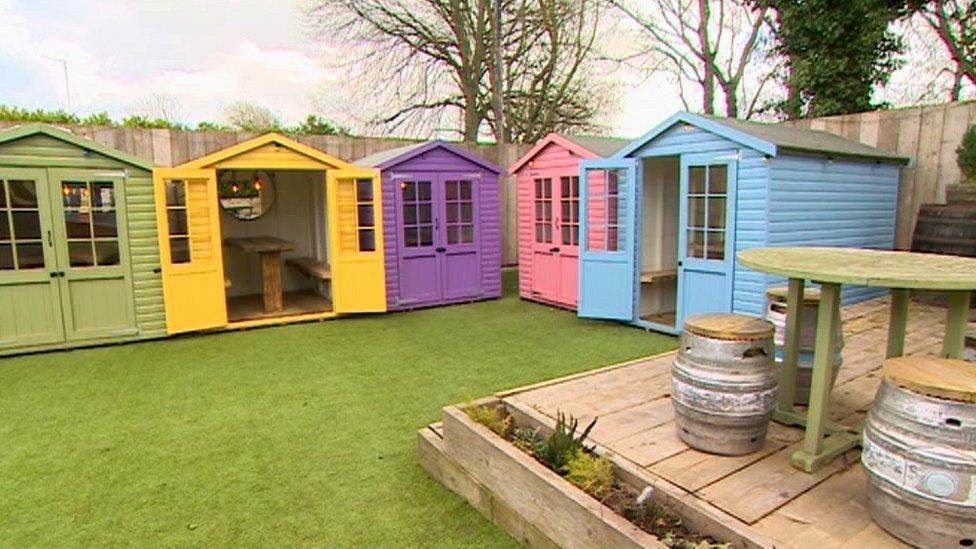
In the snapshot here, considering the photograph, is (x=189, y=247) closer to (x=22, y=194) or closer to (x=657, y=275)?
(x=22, y=194)

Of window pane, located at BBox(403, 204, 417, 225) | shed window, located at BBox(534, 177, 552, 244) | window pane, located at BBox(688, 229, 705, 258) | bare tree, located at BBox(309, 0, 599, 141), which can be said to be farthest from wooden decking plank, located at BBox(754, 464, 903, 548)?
bare tree, located at BBox(309, 0, 599, 141)

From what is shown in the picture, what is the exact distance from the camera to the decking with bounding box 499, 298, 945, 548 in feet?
6.59

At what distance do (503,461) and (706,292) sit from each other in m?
3.60

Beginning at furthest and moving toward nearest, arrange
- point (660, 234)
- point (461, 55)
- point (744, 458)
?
point (461, 55) < point (660, 234) < point (744, 458)

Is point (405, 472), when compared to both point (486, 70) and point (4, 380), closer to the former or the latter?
point (4, 380)

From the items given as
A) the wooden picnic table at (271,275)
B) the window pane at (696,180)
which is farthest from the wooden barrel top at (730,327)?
the wooden picnic table at (271,275)

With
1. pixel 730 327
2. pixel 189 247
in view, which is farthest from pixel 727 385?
pixel 189 247

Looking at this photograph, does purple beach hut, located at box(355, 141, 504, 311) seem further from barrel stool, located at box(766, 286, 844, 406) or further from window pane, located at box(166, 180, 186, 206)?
barrel stool, located at box(766, 286, 844, 406)

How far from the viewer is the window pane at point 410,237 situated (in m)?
7.15

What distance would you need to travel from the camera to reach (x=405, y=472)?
9.97ft

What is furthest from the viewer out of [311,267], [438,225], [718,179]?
[311,267]

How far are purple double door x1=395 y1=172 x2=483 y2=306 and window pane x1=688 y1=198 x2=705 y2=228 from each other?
295 cm

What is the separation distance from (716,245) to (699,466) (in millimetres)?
3347

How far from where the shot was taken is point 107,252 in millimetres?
5715
